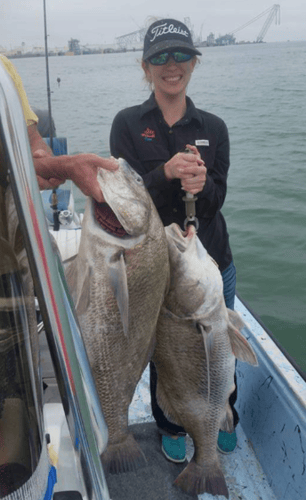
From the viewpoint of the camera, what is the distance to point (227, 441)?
289 centimetres

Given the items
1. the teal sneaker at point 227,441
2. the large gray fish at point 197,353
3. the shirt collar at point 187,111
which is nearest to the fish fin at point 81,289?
the large gray fish at point 197,353

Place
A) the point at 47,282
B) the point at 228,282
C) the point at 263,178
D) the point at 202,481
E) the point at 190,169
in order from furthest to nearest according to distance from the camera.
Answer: the point at 263,178, the point at 228,282, the point at 202,481, the point at 190,169, the point at 47,282

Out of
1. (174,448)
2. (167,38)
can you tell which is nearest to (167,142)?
(167,38)

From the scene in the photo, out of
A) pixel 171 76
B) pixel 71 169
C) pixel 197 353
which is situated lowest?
pixel 197 353

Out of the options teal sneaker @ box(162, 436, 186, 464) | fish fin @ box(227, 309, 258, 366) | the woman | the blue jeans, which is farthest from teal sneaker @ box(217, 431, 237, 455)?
the woman

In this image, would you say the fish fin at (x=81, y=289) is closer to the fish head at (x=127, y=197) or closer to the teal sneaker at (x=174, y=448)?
the fish head at (x=127, y=197)

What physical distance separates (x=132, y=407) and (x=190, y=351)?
139cm

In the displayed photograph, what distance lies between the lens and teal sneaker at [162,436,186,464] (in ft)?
9.21

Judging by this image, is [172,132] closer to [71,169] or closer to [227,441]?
[71,169]

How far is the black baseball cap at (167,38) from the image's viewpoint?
2.03 metres

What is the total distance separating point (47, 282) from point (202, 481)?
6.86ft

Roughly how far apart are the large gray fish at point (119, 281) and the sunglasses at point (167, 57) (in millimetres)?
785

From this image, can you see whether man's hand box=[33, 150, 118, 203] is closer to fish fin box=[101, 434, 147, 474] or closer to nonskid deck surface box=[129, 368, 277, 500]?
fish fin box=[101, 434, 147, 474]

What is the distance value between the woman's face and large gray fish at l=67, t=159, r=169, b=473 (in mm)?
809
